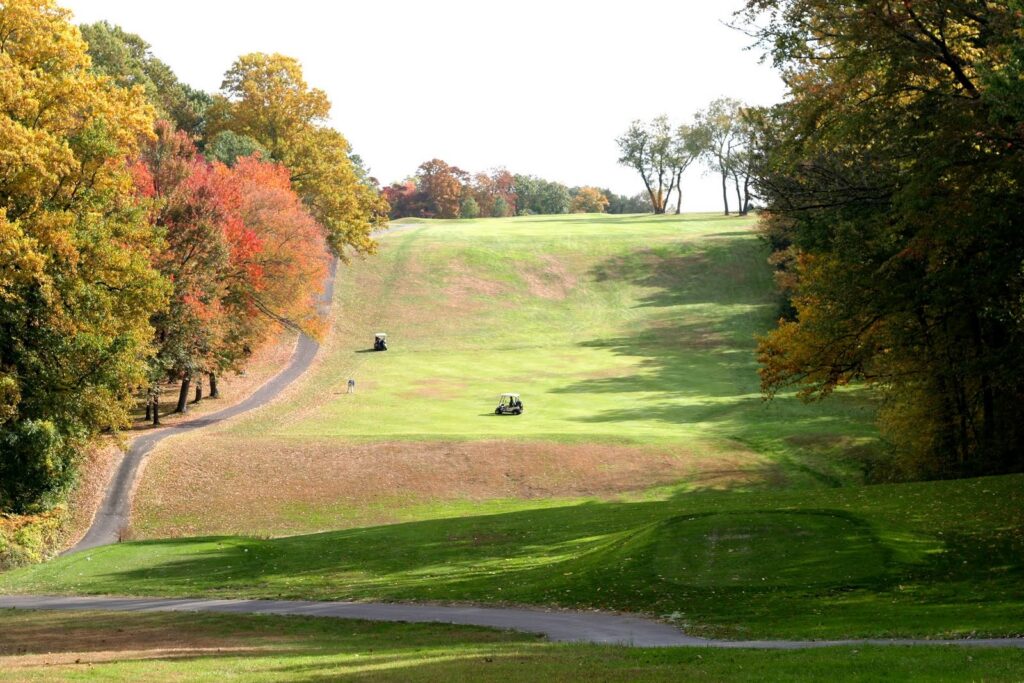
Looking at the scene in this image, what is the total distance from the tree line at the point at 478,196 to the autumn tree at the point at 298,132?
68221 mm

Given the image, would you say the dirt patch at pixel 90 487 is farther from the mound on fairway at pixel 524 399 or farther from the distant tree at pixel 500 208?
the distant tree at pixel 500 208

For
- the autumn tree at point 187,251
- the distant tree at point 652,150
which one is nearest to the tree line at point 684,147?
the distant tree at point 652,150

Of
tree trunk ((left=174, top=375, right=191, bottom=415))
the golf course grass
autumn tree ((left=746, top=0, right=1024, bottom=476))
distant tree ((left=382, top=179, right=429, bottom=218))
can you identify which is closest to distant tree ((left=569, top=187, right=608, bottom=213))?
distant tree ((left=382, top=179, right=429, bottom=218))

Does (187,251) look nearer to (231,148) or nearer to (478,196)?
(231,148)

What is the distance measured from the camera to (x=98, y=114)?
39406 mm

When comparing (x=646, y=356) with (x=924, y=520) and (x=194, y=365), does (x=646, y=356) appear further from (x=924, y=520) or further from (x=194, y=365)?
(x=924, y=520)

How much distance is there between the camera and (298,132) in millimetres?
83438

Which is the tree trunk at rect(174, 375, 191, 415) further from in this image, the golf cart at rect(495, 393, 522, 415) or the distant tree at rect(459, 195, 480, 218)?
the distant tree at rect(459, 195, 480, 218)

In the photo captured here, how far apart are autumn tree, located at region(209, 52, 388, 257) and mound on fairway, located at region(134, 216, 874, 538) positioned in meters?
8.95

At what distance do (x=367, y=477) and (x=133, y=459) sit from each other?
1134 cm

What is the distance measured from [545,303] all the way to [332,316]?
1953 cm

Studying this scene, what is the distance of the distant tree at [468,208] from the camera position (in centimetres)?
17062

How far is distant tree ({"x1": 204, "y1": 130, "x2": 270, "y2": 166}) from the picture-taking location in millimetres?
75625

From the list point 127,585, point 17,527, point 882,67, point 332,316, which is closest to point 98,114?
point 17,527
